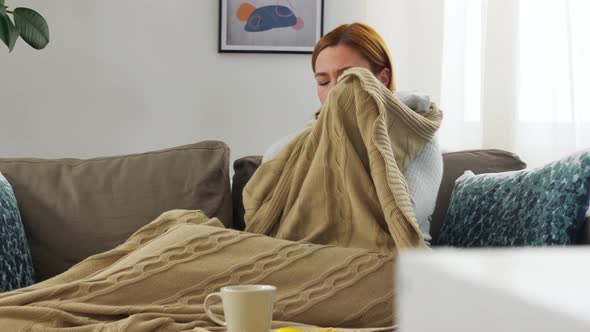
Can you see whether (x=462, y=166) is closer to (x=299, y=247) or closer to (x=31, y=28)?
(x=299, y=247)

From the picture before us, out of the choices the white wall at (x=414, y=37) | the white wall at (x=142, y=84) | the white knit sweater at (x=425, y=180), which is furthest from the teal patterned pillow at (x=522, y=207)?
Result: the white wall at (x=142, y=84)

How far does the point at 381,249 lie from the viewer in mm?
1621

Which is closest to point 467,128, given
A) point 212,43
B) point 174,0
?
point 212,43

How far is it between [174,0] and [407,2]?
0.99m

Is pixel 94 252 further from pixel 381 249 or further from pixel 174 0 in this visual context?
pixel 174 0

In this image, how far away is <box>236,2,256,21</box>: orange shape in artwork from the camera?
3.45m

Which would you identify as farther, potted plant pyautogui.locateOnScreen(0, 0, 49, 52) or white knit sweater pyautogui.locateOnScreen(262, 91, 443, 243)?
potted plant pyautogui.locateOnScreen(0, 0, 49, 52)

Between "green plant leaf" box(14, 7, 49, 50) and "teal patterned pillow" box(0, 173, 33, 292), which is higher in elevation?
"green plant leaf" box(14, 7, 49, 50)

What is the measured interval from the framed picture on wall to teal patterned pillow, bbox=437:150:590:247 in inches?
65.6

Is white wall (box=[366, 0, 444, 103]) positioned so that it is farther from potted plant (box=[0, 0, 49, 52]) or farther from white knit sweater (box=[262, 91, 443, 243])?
white knit sweater (box=[262, 91, 443, 243])

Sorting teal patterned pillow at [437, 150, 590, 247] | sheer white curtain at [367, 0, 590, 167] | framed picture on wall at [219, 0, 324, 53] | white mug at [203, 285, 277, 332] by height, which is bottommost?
white mug at [203, 285, 277, 332]

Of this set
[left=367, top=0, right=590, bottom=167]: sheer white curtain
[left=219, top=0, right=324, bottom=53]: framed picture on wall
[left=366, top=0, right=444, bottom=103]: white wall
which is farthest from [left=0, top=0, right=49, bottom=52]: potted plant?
[left=367, top=0, right=590, bottom=167]: sheer white curtain

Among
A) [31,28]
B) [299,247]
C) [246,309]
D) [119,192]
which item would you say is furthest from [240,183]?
[31,28]

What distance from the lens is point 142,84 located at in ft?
11.3
